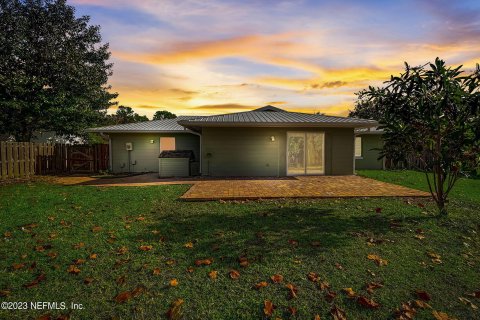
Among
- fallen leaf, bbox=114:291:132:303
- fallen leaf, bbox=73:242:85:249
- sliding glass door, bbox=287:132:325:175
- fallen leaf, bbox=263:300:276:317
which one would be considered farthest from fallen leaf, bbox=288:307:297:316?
sliding glass door, bbox=287:132:325:175

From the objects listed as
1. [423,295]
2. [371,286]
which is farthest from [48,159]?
[423,295]

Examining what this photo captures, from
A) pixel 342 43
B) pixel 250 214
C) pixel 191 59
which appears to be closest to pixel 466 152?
pixel 250 214

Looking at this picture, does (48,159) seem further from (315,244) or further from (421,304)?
(421,304)

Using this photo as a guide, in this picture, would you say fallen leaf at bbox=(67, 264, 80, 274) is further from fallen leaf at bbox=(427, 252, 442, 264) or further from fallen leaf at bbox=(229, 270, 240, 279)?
fallen leaf at bbox=(427, 252, 442, 264)

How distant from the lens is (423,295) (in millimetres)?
2531

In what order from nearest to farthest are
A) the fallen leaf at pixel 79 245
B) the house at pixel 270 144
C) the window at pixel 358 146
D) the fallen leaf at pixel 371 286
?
the fallen leaf at pixel 371 286 < the fallen leaf at pixel 79 245 < the house at pixel 270 144 < the window at pixel 358 146

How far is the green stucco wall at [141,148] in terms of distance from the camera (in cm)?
1611

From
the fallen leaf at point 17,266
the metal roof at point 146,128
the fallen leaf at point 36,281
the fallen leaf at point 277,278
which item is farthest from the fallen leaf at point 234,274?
the metal roof at point 146,128

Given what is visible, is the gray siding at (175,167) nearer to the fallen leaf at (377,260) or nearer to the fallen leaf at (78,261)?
the fallen leaf at (78,261)

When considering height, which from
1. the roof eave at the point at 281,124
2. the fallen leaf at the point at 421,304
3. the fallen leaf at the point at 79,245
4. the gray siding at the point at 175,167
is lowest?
the fallen leaf at the point at 421,304

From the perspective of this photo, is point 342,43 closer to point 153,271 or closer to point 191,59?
point 191,59

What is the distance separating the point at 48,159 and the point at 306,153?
48.9 ft

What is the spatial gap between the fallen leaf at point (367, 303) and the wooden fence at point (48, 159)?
14301 mm

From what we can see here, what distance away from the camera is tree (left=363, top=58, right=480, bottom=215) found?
4621 millimetres
